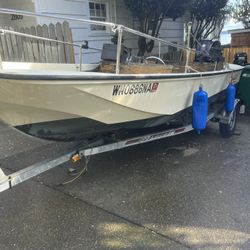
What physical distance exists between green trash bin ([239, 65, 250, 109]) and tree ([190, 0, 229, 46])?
13.2ft

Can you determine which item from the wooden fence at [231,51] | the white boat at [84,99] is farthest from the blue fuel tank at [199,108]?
the wooden fence at [231,51]

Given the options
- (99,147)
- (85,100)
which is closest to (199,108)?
(99,147)

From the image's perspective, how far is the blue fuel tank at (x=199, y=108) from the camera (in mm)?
4273

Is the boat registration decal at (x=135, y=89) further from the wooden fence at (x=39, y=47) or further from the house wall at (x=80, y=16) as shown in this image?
the house wall at (x=80, y=16)

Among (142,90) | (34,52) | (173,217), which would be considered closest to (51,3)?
(34,52)

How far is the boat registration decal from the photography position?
128 inches

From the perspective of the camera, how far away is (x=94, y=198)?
3607mm

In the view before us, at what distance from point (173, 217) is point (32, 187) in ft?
5.67

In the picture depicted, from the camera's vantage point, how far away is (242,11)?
13359mm

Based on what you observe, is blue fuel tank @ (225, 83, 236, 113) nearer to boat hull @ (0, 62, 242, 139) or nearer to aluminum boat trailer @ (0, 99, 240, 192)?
aluminum boat trailer @ (0, 99, 240, 192)

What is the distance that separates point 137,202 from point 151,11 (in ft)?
23.9

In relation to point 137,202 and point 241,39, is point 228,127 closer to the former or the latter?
point 137,202

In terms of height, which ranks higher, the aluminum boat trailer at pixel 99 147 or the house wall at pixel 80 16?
the house wall at pixel 80 16

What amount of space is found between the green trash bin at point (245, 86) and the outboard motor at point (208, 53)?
2.62 feet
